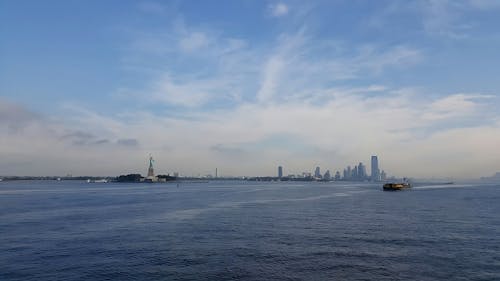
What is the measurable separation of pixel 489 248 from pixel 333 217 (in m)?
35.6

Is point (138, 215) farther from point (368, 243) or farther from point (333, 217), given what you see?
point (368, 243)

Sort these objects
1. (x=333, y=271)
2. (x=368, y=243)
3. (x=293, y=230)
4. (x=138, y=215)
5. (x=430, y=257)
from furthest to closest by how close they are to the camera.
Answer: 1. (x=138, y=215)
2. (x=293, y=230)
3. (x=368, y=243)
4. (x=430, y=257)
5. (x=333, y=271)

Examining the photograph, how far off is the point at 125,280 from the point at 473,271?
116ft

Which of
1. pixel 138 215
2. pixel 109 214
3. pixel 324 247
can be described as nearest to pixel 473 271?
pixel 324 247

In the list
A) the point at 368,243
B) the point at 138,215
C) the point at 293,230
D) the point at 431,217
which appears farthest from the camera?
the point at 138,215

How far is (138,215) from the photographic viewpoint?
9006cm

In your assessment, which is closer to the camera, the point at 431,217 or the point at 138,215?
the point at 431,217

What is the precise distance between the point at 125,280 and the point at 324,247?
25792mm

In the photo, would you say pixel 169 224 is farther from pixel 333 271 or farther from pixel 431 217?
pixel 431 217

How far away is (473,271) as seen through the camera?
1622 inches

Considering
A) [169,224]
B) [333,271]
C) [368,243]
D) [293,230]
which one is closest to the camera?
[333,271]

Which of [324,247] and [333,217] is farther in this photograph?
[333,217]

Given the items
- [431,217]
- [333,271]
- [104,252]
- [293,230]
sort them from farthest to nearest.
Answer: [431,217], [293,230], [104,252], [333,271]

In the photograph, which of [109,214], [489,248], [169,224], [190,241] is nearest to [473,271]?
[489,248]
